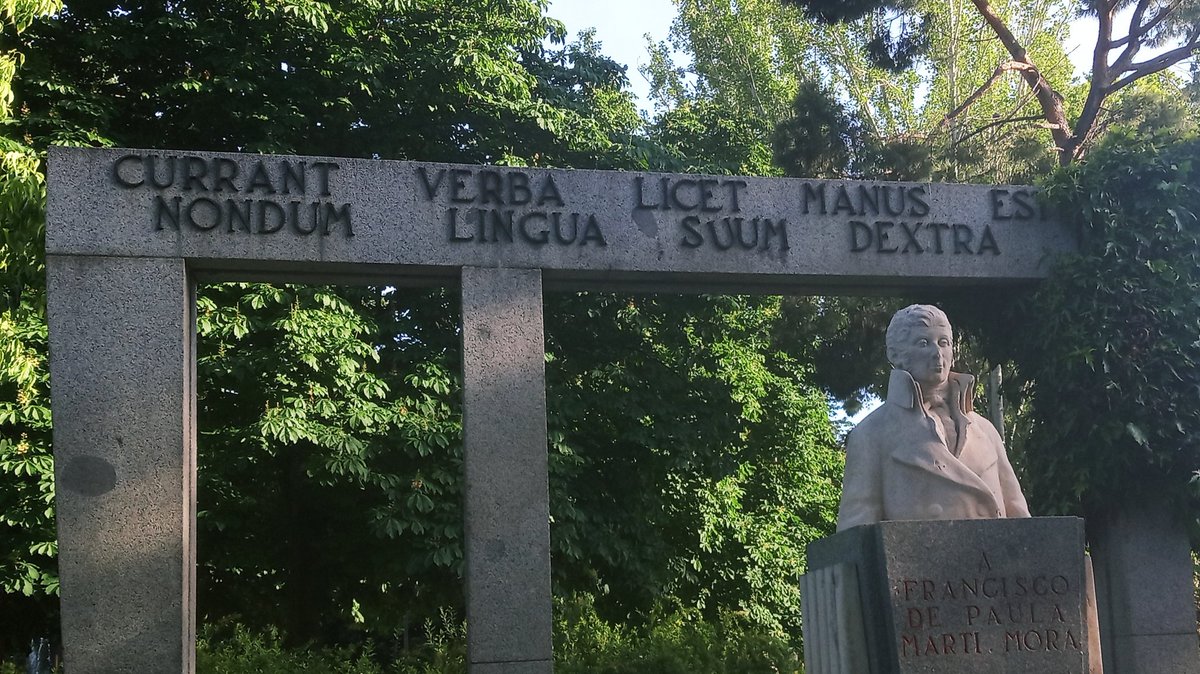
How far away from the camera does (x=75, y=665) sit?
27.8 feet

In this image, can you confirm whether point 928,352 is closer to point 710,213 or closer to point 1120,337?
point 710,213

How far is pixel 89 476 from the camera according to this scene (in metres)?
8.70

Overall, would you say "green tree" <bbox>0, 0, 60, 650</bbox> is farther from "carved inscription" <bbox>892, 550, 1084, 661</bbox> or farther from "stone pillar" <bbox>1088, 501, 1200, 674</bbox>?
"stone pillar" <bbox>1088, 501, 1200, 674</bbox>

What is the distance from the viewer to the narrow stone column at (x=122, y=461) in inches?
338

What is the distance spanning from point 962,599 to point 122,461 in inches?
217

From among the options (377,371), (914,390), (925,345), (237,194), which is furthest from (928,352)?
(377,371)

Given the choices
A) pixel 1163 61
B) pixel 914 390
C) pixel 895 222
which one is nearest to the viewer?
pixel 914 390

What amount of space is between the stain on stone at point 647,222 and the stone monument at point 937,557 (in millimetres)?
3033

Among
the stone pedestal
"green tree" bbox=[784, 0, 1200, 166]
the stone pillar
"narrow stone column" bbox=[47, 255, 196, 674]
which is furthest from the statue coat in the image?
"green tree" bbox=[784, 0, 1200, 166]

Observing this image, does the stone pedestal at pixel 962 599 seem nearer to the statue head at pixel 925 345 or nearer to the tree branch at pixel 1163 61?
the statue head at pixel 925 345

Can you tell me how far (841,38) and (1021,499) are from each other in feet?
73.0

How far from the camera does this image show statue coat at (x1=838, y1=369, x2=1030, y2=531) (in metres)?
6.84

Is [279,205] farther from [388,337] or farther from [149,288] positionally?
[388,337]

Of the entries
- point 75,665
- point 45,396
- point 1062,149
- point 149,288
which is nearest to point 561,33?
point 1062,149
